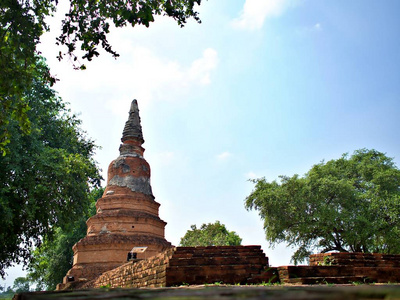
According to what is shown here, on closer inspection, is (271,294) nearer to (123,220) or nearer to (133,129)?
(123,220)

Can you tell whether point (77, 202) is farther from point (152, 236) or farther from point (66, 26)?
point (66, 26)

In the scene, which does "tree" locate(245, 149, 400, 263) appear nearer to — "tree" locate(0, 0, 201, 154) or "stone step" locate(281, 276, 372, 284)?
"stone step" locate(281, 276, 372, 284)

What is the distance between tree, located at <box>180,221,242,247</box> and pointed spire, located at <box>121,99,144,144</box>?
20.8 meters

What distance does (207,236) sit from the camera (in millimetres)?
43031

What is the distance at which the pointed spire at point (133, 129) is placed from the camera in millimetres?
23312

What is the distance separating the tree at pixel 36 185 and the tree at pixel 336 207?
38.0 feet

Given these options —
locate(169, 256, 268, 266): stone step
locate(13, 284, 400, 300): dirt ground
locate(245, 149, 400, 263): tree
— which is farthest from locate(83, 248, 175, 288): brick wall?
locate(245, 149, 400, 263): tree

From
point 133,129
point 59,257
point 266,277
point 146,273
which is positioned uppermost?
point 133,129

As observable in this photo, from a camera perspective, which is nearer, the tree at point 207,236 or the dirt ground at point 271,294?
the dirt ground at point 271,294

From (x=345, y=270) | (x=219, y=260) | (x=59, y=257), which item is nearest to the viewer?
(x=219, y=260)

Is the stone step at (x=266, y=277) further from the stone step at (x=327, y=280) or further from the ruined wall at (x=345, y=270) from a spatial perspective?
the stone step at (x=327, y=280)

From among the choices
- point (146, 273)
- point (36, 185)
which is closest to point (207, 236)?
point (36, 185)

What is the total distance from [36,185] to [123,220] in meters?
6.10

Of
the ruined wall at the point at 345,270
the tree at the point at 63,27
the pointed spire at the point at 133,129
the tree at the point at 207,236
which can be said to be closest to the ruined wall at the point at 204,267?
the ruined wall at the point at 345,270
